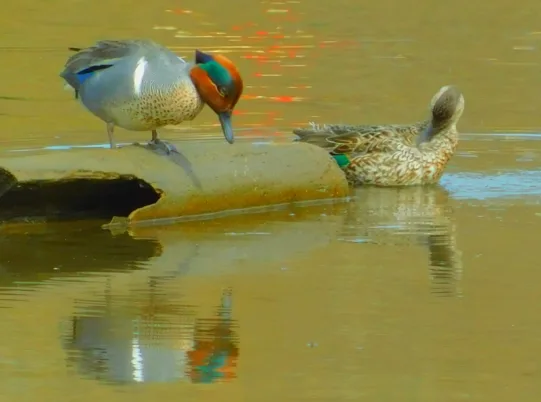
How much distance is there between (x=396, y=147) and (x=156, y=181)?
2.40 m

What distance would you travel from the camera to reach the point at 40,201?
8898 millimetres

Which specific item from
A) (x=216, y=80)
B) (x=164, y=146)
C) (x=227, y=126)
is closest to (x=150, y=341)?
(x=216, y=80)

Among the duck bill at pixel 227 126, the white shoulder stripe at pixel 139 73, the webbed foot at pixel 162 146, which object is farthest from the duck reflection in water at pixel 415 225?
the white shoulder stripe at pixel 139 73

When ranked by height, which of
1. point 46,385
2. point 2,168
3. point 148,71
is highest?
point 148,71

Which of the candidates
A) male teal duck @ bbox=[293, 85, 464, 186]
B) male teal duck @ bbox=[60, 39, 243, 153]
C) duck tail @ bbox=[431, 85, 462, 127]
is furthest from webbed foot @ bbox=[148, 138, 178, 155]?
duck tail @ bbox=[431, 85, 462, 127]

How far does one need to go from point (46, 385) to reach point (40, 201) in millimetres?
3298

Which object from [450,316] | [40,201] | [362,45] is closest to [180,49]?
[362,45]

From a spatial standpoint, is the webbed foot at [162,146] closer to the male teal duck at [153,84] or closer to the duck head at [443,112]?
the male teal duck at [153,84]

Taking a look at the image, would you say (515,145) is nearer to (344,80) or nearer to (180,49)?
(344,80)

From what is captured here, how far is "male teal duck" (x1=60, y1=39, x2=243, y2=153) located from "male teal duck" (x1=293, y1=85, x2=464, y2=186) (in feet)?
6.34

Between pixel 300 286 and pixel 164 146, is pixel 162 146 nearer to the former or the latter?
pixel 164 146

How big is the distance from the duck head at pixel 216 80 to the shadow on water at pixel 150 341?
1.64m

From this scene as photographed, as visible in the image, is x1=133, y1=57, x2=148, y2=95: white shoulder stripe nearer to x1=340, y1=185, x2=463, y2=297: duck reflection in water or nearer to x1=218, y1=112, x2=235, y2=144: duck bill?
x1=218, y1=112, x2=235, y2=144: duck bill

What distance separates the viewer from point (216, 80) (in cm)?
848
